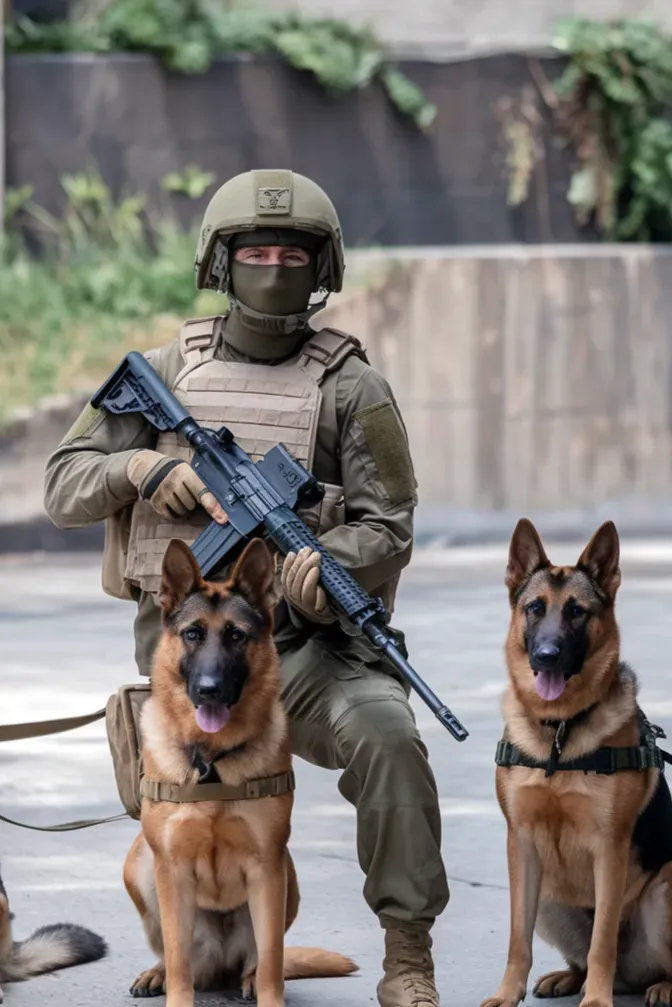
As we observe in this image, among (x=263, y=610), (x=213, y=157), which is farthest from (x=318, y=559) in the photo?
(x=213, y=157)

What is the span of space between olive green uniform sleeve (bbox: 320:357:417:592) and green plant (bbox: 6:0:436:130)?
38.8 ft

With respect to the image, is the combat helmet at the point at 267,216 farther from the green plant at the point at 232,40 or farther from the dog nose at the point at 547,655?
the green plant at the point at 232,40

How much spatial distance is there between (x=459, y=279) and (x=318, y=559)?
36.7ft

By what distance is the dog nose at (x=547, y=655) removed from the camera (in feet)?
14.3

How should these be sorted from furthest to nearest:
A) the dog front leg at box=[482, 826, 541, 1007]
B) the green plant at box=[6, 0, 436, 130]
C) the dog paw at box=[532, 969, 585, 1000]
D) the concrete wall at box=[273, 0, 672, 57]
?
the concrete wall at box=[273, 0, 672, 57]
the green plant at box=[6, 0, 436, 130]
the dog paw at box=[532, 969, 585, 1000]
the dog front leg at box=[482, 826, 541, 1007]

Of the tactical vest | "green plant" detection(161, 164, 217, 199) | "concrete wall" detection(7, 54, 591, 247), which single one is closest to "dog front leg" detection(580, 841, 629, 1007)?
the tactical vest

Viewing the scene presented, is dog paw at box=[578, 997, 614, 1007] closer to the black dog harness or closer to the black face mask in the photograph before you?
the black dog harness

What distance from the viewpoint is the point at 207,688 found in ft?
13.6

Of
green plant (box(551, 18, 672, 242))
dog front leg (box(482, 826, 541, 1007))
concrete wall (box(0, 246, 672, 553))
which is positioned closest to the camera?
dog front leg (box(482, 826, 541, 1007))

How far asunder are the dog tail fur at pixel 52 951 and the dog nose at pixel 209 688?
1.17m

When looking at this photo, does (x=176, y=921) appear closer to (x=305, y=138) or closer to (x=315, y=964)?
(x=315, y=964)

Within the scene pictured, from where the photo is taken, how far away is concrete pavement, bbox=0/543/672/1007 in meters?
5.08

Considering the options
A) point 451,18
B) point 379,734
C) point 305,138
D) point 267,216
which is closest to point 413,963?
point 379,734

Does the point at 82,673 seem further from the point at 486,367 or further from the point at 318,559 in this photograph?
the point at 486,367
